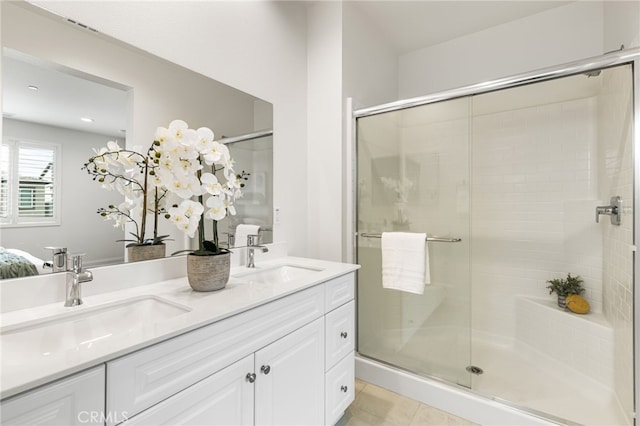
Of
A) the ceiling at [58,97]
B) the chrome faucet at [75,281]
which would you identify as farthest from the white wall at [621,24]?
the chrome faucet at [75,281]

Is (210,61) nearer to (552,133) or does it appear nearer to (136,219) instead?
(136,219)

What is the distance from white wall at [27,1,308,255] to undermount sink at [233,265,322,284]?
0.31 meters

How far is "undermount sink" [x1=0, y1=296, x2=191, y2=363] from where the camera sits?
30.7 inches

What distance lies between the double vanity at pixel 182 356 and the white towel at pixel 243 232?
0.25m

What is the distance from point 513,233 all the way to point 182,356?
2.58 m

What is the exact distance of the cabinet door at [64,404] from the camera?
54cm

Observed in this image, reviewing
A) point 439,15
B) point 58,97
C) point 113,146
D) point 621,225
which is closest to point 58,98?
point 58,97

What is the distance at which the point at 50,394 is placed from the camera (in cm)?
58

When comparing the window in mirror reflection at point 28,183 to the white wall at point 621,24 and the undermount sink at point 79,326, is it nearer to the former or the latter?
the undermount sink at point 79,326

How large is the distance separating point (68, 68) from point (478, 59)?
276cm

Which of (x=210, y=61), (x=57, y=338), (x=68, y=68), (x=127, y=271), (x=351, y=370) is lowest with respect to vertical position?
(x=351, y=370)

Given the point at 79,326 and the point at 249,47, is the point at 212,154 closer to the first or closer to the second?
the point at 79,326

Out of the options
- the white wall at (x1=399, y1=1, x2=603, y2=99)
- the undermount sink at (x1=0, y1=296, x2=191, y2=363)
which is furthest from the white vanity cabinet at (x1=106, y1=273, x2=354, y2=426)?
the white wall at (x1=399, y1=1, x2=603, y2=99)

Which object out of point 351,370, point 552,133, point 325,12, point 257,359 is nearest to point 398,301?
Answer: point 351,370
